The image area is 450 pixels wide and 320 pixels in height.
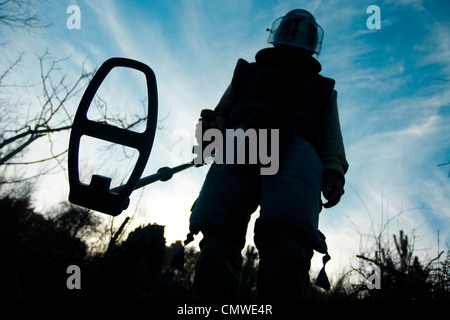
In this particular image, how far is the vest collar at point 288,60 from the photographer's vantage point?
174 centimetres

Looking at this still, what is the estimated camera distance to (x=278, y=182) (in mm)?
1276

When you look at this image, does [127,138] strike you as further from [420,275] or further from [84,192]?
[420,275]

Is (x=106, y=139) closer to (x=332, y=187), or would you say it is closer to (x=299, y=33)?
(x=332, y=187)

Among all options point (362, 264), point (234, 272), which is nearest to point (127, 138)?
point (234, 272)

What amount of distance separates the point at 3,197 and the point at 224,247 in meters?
33.0

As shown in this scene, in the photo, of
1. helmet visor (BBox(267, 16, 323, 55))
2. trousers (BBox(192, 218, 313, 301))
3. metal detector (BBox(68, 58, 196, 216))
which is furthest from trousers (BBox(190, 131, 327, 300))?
helmet visor (BBox(267, 16, 323, 55))

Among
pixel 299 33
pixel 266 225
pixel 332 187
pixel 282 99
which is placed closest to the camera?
pixel 266 225

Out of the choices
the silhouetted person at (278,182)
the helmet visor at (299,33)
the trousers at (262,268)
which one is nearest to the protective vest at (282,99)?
the silhouetted person at (278,182)

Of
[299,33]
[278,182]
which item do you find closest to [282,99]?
[278,182]

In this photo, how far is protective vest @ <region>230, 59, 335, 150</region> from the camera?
1.52 m

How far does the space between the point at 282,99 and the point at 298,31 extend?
80 centimetres

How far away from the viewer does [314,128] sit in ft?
5.19

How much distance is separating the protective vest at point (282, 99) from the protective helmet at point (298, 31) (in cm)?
40
